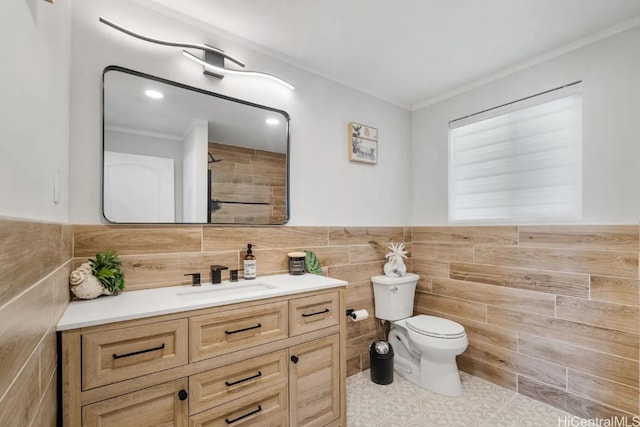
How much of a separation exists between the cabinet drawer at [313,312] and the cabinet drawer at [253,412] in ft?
0.98

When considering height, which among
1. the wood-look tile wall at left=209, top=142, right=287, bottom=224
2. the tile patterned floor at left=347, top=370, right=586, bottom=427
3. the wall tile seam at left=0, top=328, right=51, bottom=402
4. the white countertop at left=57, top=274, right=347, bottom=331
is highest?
the wood-look tile wall at left=209, top=142, right=287, bottom=224

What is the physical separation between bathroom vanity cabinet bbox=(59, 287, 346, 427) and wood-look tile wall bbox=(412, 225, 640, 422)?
1.33 metres

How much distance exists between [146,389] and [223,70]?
173cm

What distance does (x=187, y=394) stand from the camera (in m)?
1.25

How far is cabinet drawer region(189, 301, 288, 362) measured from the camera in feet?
4.25

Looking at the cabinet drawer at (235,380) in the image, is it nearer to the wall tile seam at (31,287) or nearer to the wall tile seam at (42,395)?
the wall tile seam at (42,395)

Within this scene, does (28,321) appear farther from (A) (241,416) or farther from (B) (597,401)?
(B) (597,401)

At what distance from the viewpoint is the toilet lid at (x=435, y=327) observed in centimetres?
222

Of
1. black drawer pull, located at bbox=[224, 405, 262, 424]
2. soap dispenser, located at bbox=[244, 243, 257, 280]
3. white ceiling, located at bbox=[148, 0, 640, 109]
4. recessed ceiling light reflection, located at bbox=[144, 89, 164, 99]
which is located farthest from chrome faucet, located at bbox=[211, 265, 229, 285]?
white ceiling, located at bbox=[148, 0, 640, 109]

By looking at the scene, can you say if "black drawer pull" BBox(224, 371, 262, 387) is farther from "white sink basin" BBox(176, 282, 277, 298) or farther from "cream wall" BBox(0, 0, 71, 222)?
"cream wall" BBox(0, 0, 71, 222)

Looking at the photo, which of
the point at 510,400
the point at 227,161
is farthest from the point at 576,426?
the point at 227,161

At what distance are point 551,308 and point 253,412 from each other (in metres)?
2.03

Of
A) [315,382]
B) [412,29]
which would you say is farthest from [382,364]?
[412,29]

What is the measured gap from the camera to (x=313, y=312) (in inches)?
66.5
